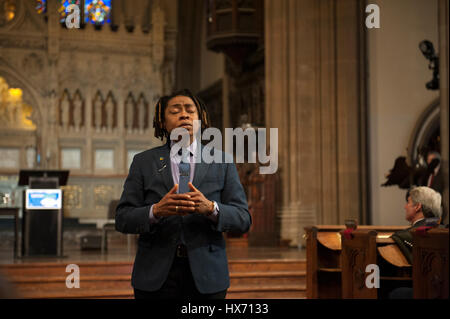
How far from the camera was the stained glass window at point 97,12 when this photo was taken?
696 inches

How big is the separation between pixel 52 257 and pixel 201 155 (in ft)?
21.6

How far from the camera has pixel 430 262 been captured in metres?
3.46

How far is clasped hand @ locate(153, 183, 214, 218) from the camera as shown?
2.17 m

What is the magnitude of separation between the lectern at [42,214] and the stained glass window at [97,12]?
9.79 m

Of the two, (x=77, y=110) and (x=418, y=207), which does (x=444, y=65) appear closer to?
(x=418, y=207)

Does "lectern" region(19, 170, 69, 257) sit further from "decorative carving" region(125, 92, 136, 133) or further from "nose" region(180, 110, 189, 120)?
"decorative carving" region(125, 92, 136, 133)

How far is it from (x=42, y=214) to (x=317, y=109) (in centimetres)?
486

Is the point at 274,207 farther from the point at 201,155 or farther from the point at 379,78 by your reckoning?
the point at 201,155

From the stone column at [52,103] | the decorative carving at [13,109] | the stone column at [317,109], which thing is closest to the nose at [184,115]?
the stone column at [317,109]

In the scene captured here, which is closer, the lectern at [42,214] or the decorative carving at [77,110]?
the lectern at [42,214]

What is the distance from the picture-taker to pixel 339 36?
11047 mm

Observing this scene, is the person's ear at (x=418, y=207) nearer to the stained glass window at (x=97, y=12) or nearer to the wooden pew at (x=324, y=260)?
the wooden pew at (x=324, y=260)

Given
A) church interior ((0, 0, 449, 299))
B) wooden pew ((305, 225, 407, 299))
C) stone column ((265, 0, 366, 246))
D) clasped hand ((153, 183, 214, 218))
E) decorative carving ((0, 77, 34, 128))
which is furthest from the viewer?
decorative carving ((0, 77, 34, 128))

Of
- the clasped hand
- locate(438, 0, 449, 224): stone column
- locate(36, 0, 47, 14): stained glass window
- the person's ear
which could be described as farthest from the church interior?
the clasped hand
